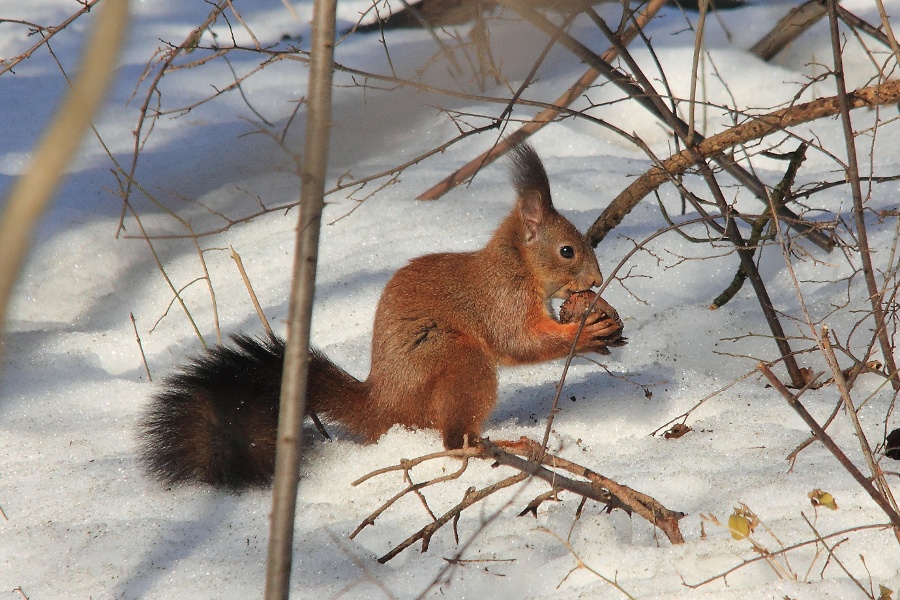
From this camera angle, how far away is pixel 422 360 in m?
2.56

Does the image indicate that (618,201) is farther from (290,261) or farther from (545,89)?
(545,89)

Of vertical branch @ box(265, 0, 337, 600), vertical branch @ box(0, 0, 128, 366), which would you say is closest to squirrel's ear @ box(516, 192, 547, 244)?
vertical branch @ box(265, 0, 337, 600)

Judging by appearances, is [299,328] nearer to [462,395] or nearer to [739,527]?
[739,527]

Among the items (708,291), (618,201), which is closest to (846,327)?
(708,291)

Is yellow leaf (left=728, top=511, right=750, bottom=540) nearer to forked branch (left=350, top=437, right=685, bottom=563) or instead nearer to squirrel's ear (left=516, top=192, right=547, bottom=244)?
forked branch (left=350, top=437, right=685, bottom=563)

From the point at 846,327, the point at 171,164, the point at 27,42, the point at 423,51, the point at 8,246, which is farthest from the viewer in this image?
the point at 423,51

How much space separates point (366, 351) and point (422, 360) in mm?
847

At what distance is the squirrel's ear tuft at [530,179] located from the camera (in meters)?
2.96

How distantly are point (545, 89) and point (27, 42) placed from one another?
135 inches

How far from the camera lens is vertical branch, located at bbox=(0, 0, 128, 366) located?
0.52m

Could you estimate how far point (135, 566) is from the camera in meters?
1.89

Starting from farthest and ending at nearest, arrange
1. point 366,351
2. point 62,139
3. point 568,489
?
point 366,351
point 568,489
point 62,139

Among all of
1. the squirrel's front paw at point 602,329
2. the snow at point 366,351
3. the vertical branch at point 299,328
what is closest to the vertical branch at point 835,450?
the snow at point 366,351

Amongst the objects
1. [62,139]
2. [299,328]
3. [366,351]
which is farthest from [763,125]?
[62,139]
